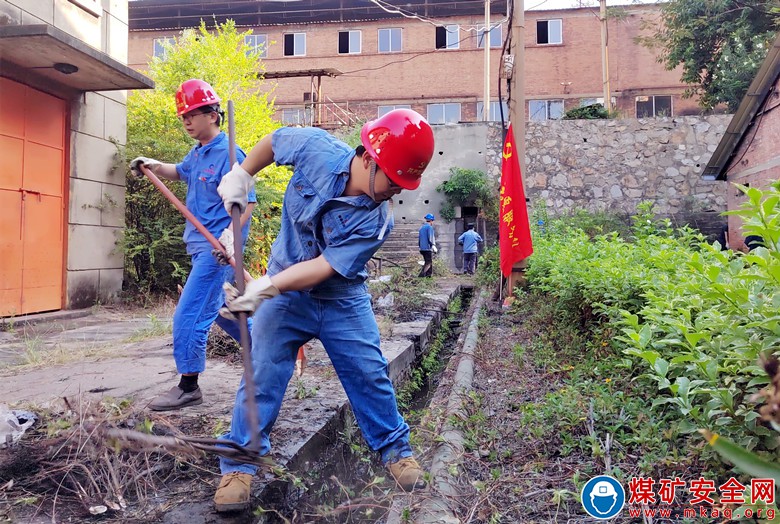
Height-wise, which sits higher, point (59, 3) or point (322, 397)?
point (59, 3)

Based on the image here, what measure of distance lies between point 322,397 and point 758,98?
483 inches

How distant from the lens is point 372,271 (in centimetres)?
1419

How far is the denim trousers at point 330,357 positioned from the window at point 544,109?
2381 centimetres

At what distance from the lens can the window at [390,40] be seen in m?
25.0

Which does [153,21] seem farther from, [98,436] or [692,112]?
[98,436]

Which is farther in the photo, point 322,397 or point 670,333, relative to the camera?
point 322,397

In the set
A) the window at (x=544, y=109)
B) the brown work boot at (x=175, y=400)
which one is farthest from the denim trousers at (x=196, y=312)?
the window at (x=544, y=109)

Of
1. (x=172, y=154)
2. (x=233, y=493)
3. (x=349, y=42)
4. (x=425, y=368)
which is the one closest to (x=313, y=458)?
(x=233, y=493)

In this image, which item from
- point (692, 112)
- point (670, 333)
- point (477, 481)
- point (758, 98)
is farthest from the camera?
point (692, 112)

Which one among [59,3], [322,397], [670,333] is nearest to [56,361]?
[322,397]

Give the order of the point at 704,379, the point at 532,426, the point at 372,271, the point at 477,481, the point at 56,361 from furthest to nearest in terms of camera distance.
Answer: the point at 372,271 < the point at 56,361 < the point at 532,426 < the point at 477,481 < the point at 704,379

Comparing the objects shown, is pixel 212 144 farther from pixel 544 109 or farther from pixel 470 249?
pixel 544 109

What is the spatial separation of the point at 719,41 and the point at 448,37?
35.0 feet

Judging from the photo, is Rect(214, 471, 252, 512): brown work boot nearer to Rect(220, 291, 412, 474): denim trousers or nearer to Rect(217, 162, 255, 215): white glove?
Rect(220, 291, 412, 474): denim trousers
